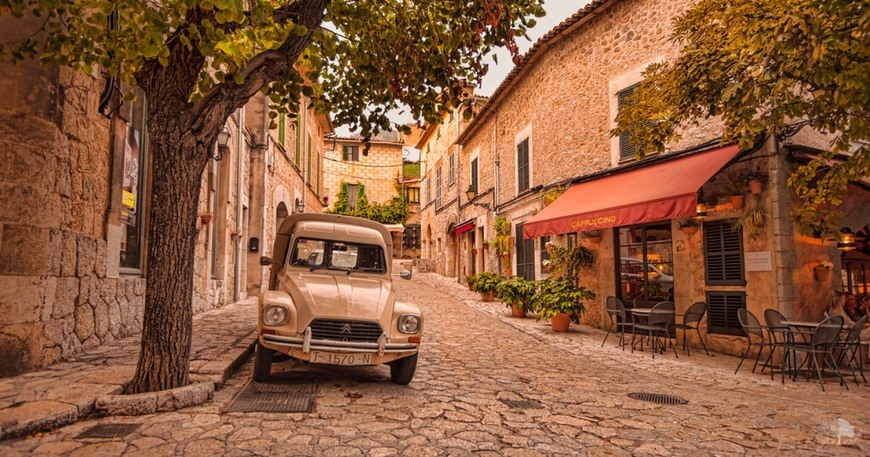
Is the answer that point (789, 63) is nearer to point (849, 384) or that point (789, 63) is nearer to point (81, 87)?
point (849, 384)

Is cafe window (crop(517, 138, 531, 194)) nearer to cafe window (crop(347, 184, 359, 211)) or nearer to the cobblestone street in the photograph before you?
the cobblestone street

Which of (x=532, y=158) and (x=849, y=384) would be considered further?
(x=532, y=158)

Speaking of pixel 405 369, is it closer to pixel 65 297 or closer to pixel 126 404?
pixel 126 404

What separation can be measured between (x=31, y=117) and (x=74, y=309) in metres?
2.09

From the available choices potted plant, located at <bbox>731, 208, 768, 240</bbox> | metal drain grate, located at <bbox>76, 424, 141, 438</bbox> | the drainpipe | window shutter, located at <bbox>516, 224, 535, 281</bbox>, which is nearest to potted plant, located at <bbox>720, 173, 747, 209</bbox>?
potted plant, located at <bbox>731, 208, 768, 240</bbox>

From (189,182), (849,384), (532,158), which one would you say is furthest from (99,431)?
(532,158)

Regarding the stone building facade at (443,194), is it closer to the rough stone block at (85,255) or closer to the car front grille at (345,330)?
the rough stone block at (85,255)

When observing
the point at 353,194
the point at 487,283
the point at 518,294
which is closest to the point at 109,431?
the point at 518,294

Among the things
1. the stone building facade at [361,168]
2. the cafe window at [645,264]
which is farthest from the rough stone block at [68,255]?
the stone building facade at [361,168]

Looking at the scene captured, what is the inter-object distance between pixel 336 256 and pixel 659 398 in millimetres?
3839

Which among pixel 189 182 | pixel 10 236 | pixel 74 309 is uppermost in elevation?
pixel 189 182

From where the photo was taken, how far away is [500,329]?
9867 mm

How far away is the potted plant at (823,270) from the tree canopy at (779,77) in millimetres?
1265

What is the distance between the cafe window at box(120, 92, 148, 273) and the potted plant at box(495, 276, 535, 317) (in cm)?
753
